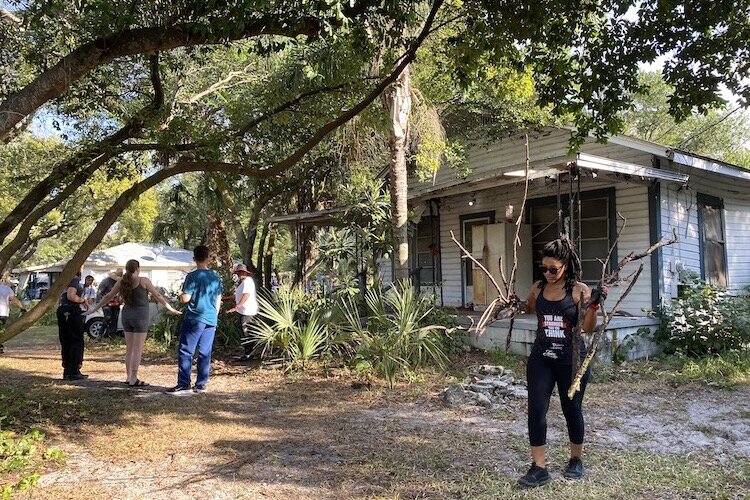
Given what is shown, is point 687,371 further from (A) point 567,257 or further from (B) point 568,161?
(A) point 567,257

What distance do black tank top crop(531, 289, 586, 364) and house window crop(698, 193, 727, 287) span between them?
8.06 metres

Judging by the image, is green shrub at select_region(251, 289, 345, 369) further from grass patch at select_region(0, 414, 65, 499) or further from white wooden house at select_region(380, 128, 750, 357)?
grass patch at select_region(0, 414, 65, 499)

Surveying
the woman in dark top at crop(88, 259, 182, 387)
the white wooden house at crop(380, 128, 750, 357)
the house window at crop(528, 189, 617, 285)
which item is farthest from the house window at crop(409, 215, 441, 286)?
the woman in dark top at crop(88, 259, 182, 387)

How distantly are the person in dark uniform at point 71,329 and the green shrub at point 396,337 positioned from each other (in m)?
3.76

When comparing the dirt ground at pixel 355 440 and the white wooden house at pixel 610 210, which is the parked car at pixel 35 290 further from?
the dirt ground at pixel 355 440

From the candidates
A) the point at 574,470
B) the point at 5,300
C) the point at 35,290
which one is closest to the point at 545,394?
the point at 574,470

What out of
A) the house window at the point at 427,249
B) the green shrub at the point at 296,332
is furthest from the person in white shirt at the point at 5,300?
the house window at the point at 427,249

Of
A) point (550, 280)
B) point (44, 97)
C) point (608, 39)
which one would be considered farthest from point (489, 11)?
point (44, 97)

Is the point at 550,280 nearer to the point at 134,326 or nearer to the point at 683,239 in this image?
the point at 134,326

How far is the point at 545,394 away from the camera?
405 cm

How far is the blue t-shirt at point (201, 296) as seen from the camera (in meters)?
6.97

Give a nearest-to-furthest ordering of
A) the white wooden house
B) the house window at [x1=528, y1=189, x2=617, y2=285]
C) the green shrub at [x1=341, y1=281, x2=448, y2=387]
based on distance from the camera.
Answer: the green shrub at [x1=341, y1=281, x2=448, y2=387] → the white wooden house → the house window at [x1=528, y1=189, x2=617, y2=285]

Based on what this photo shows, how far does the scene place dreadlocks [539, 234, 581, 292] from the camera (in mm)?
4066

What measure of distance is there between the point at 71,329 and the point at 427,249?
833 centimetres
